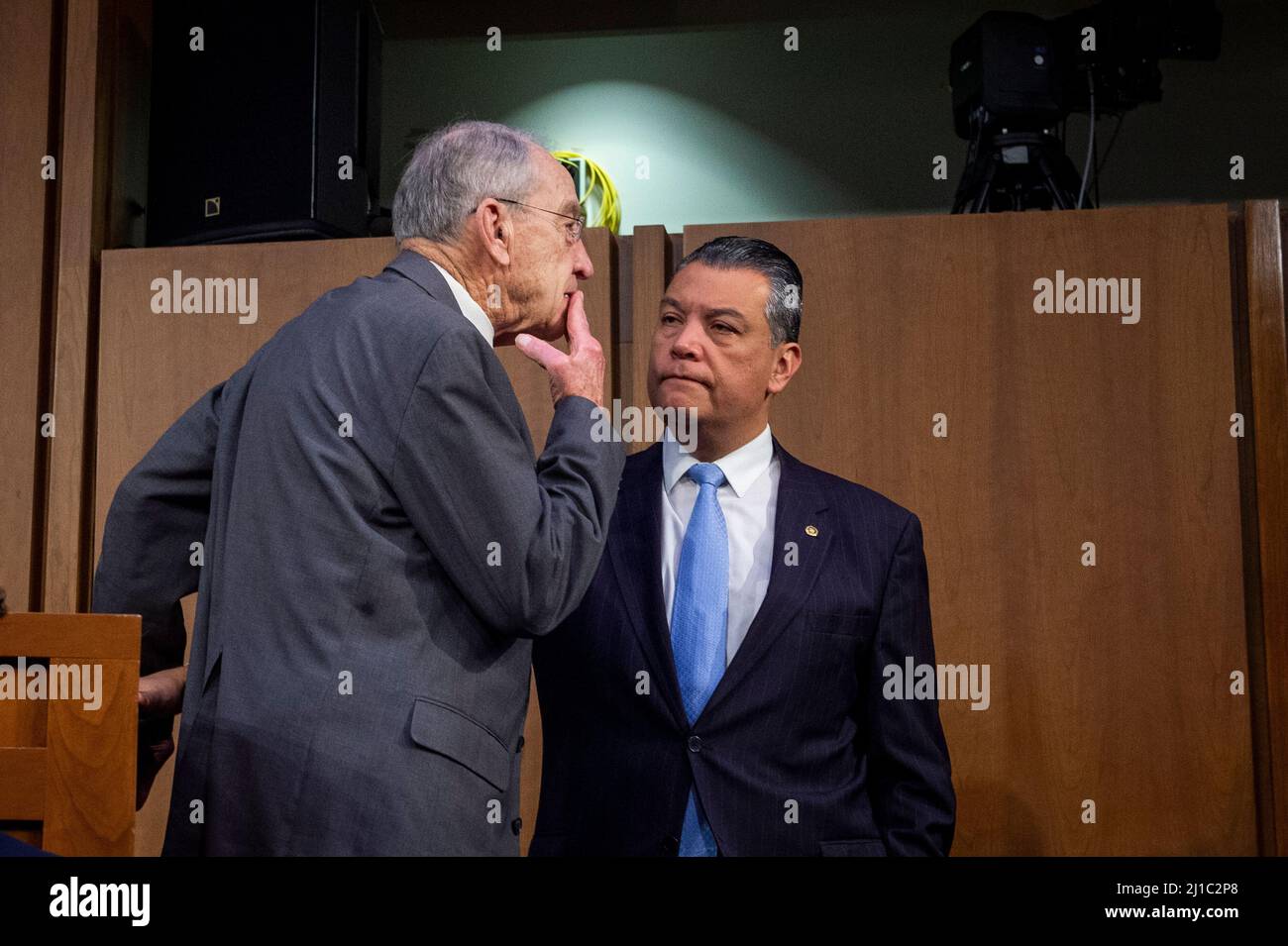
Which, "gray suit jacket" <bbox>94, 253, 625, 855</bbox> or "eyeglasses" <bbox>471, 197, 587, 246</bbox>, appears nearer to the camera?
"gray suit jacket" <bbox>94, 253, 625, 855</bbox>

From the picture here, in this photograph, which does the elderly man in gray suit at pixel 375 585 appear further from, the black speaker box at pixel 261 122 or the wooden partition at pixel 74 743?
the black speaker box at pixel 261 122

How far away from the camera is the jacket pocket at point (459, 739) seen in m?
1.20

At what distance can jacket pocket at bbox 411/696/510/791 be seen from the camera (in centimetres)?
120

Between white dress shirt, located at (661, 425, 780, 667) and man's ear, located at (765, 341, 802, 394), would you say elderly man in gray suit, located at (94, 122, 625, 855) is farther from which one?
man's ear, located at (765, 341, 802, 394)

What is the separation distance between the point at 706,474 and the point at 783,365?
0.72 ft

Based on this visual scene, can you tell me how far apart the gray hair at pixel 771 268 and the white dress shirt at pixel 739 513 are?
0.51ft

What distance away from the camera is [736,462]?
1737mm

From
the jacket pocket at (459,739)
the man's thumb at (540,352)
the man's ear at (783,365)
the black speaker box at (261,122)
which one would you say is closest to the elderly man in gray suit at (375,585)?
the jacket pocket at (459,739)

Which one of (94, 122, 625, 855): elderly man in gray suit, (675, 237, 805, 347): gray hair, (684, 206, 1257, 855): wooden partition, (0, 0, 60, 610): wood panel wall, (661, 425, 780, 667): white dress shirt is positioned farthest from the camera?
(0, 0, 60, 610): wood panel wall

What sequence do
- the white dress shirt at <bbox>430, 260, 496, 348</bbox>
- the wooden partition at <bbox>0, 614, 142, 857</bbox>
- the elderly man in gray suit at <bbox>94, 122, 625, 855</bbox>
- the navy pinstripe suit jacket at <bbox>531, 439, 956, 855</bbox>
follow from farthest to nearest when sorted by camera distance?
the navy pinstripe suit jacket at <bbox>531, 439, 956, 855</bbox>, the white dress shirt at <bbox>430, 260, 496, 348</bbox>, the elderly man in gray suit at <bbox>94, 122, 625, 855</bbox>, the wooden partition at <bbox>0, 614, 142, 857</bbox>

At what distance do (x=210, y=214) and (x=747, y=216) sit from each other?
1.22 m

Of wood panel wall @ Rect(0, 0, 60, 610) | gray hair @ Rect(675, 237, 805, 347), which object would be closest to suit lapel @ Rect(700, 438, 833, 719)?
gray hair @ Rect(675, 237, 805, 347)

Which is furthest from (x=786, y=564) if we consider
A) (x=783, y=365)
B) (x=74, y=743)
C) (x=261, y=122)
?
(x=261, y=122)

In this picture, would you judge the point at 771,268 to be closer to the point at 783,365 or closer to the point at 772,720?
the point at 783,365
